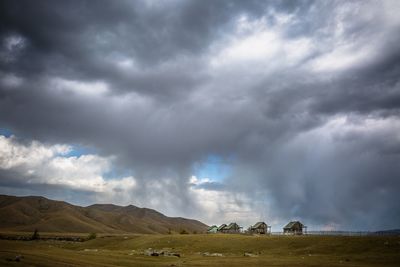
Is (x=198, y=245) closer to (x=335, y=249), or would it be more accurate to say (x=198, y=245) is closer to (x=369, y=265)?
(x=335, y=249)

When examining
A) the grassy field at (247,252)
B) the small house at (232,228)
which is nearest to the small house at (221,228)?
the small house at (232,228)

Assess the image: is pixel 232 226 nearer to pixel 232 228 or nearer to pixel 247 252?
pixel 232 228

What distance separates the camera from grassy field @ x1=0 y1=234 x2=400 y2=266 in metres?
46.3

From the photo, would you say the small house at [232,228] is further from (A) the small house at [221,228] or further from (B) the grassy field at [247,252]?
(B) the grassy field at [247,252]

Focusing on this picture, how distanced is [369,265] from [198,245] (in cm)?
5080

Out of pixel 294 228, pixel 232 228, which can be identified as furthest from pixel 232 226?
pixel 294 228

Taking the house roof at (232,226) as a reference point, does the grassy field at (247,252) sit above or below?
below

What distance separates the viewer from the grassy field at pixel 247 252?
46344 mm

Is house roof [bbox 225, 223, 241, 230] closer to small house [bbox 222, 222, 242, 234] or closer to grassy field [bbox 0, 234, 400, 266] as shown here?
small house [bbox 222, 222, 242, 234]

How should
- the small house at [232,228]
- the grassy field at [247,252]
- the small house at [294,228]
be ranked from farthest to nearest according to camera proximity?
the small house at [232,228]
the small house at [294,228]
the grassy field at [247,252]

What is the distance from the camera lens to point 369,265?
→ 44844mm

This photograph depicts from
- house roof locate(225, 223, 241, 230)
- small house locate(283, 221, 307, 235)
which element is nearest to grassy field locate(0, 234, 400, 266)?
small house locate(283, 221, 307, 235)

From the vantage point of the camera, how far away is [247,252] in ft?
242

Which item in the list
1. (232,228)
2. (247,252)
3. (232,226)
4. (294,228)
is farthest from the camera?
(232,226)
